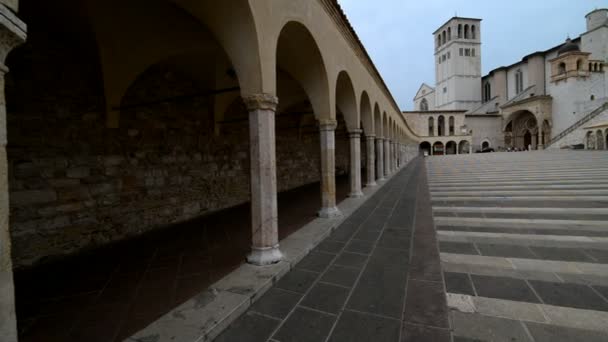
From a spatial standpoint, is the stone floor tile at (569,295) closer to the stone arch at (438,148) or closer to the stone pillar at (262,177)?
the stone pillar at (262,177)

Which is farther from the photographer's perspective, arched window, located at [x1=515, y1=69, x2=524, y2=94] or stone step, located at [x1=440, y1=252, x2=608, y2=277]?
arched window, located at [x1=515, y1=69, x2=524, y2=94]

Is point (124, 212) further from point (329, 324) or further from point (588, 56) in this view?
point (588, 56)

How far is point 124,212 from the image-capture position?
453 centimetres

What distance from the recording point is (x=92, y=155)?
4141 millimetres

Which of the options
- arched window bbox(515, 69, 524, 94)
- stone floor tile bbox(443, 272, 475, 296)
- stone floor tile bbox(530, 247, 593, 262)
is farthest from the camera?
arched window bbox(515, 69, 524, 94)

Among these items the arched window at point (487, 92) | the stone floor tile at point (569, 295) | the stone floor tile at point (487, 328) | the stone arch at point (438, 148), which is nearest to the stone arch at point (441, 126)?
the stone arch at point (438, 148)

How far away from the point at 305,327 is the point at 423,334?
85 cm

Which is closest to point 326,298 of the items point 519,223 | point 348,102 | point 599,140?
point 519,223

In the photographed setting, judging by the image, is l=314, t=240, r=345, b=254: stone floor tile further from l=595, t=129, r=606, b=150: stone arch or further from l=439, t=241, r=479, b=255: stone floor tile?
l=595, t=129, r=606, b=150: stone arch

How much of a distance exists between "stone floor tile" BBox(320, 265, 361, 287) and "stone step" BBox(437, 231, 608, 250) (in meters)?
1.71

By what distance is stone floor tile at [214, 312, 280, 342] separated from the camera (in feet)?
6.04

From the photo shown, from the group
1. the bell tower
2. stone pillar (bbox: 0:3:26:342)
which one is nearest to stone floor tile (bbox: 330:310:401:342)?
stone pillar (bbox: 0:3:26:342)

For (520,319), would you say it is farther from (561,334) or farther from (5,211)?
(5,211)

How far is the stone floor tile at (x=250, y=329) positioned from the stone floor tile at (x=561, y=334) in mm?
1839
